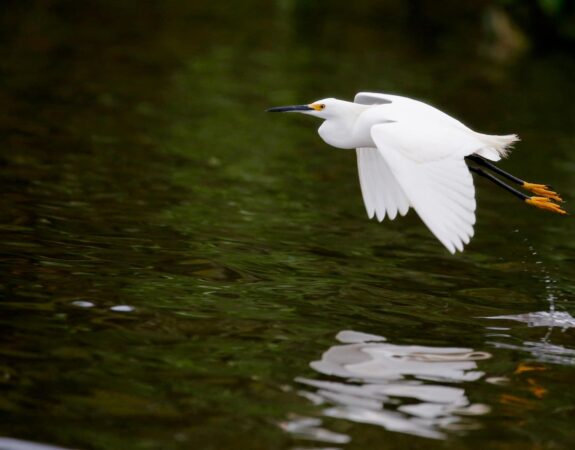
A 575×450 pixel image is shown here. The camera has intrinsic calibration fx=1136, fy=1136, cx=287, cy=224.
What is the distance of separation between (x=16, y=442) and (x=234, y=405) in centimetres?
98

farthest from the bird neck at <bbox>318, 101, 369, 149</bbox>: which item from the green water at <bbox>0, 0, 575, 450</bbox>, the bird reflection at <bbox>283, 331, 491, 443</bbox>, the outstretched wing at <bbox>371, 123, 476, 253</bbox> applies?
the bird reflection at <bbox>283, 331, 491, 443</bbox>

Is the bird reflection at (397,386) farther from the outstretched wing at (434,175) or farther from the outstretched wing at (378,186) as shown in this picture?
the outstretched wing at (378,186)

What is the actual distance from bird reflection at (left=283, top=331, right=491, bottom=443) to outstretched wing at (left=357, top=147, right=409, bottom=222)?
4.92 ft

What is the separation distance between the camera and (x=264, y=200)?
9.57 meters

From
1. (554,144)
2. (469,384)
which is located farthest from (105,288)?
(554,144)

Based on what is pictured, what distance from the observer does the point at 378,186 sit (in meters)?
7.47

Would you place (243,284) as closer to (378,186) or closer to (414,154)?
(378,186)

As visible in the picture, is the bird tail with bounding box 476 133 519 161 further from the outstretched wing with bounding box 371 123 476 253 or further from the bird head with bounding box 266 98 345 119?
the bird head with bounding box 266 98 345 119

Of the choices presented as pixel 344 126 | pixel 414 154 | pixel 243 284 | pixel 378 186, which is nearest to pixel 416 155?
pixel 414 154

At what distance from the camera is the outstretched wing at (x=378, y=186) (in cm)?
742

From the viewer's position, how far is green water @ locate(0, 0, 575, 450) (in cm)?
486

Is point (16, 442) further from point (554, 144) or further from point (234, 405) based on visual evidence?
point (554, 144)

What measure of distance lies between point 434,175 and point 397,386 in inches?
50.5

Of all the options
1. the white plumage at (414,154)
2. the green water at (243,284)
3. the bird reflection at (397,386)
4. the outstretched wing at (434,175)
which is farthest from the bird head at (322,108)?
the bird reflection at (397,386)
